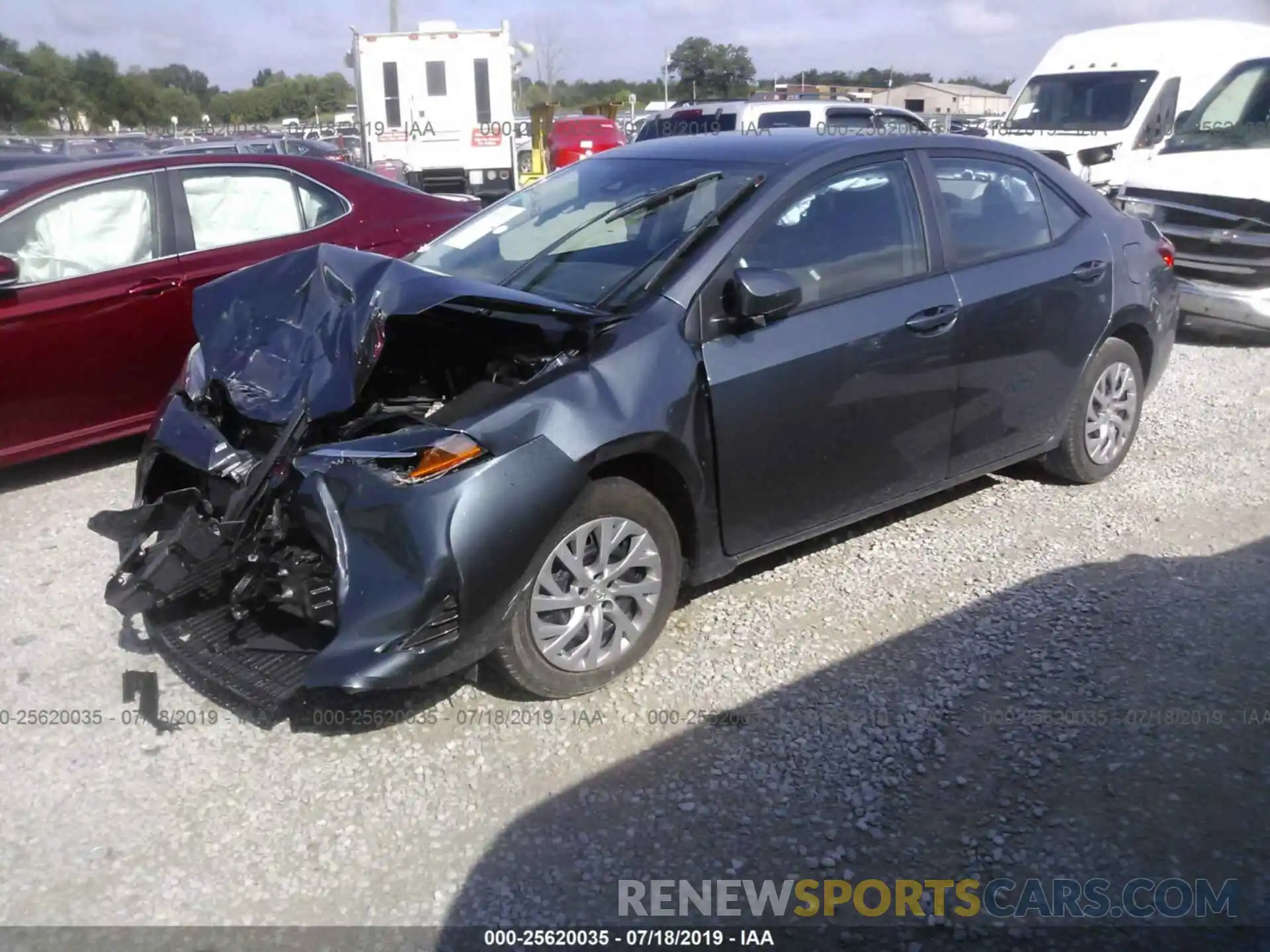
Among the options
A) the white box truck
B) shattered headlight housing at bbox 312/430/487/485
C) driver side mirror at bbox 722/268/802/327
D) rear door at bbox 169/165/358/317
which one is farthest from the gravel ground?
the white box truck

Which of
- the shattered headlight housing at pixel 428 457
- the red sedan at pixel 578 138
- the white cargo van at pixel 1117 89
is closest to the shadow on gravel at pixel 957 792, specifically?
the shattered headlight housing at pixel 428 457

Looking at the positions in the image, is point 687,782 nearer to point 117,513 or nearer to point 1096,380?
point 117,513

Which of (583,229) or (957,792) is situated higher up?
(583,229)

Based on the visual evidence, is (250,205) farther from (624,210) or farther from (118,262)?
(624,210)

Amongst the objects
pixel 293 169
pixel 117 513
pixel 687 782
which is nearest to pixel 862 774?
pixel 687 782

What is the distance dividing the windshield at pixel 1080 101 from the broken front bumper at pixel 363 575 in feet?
36.7

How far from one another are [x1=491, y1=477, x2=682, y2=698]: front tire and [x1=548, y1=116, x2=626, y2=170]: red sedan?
15.4m

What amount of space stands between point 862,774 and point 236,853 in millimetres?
1799

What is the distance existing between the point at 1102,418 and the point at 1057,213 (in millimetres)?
1035

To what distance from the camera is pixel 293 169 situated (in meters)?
6.48

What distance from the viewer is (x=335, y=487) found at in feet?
10.9

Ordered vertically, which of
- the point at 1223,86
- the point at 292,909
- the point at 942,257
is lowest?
the point at 292,909

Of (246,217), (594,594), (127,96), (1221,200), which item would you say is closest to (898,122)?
(1221,200)

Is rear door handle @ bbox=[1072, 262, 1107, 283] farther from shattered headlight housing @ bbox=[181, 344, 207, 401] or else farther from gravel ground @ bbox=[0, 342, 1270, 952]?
shattered headlight housing @ bbox=[181, 344, 207, 401]
